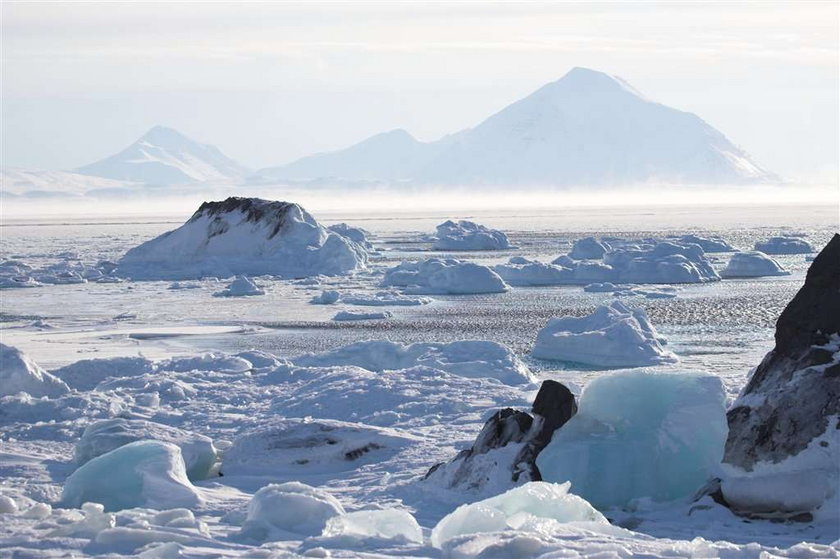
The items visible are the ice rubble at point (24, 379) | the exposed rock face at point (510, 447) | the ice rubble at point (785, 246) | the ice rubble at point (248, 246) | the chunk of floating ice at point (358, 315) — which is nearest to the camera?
the exposed rock face at point (510, 447)

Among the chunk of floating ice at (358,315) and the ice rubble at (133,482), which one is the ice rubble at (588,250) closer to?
the chunk of floating ice at (358,315)

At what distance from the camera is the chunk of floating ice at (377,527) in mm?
6438

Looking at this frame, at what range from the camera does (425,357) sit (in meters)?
15.0

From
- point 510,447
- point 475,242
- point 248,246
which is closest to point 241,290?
point 248,246

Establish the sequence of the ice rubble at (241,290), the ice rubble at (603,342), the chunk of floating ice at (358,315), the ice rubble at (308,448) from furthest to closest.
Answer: the ice rubble at (241,290) → the chunk of floating ice at (358,315) → the ice rubble at (603,342) → the ice rubble at (308,448)

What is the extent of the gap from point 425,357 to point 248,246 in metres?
23.1

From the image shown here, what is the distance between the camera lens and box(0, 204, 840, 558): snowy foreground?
648cm

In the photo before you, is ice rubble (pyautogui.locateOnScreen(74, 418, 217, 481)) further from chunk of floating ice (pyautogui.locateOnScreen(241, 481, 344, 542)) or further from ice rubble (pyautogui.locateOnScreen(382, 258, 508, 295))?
ice rubble (pyautogui.locateOnScreen(382, 258, 508, 295))

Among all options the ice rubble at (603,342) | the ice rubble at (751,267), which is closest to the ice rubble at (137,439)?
the ice rubble at (603,342)

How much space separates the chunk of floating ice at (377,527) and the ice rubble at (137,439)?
8.90ft

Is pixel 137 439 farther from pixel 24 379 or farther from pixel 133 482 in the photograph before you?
pixel 24 379

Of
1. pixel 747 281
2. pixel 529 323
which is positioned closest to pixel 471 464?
pixel 529 323

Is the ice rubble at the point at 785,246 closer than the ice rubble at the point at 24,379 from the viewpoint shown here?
No

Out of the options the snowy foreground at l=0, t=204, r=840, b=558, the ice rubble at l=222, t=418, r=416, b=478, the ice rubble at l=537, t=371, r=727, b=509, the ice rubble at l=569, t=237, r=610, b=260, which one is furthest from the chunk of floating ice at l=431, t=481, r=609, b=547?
the ice rubble at l=569, t=237, r=610, b=260
